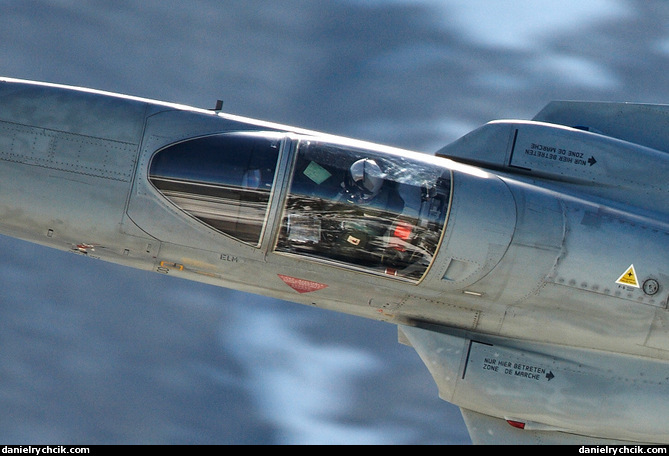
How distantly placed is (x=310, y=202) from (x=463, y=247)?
164 cm

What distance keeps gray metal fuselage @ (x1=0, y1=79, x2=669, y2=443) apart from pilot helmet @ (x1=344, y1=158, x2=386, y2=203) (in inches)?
10.2

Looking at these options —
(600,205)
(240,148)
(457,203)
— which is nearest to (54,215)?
(240,148)

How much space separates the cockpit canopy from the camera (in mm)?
8391

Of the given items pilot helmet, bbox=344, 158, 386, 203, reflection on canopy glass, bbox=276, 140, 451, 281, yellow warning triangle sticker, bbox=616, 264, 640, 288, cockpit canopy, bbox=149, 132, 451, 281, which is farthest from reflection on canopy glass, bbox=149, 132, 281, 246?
yellow warning triangle sticker, bbox=616, 264, 640, 288

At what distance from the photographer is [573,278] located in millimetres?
8891

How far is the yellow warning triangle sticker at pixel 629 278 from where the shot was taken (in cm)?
898

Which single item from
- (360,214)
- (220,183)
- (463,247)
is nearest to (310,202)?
(360,214)

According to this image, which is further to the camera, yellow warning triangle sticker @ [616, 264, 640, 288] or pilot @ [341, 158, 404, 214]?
yellow warning triangle sticker @ [616, 264, 640, 288]

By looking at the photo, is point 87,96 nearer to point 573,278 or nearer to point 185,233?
point 185,233

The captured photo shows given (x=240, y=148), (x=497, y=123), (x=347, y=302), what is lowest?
(x=347, y=302)

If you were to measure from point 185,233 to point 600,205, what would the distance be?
4549 millimetres

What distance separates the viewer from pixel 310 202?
839cm

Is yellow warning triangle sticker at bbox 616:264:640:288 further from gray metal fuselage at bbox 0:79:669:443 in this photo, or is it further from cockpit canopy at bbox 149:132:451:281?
cockpit canopy at bbox 149:132:451:281

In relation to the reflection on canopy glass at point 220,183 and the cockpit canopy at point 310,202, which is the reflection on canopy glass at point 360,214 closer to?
the cockpit canopy at point 310,202
